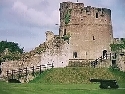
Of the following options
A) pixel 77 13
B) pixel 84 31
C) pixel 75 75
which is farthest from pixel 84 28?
pixel 75 75

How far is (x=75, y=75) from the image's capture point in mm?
38625

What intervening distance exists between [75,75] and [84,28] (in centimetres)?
1276

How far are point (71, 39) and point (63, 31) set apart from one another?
1723 mm

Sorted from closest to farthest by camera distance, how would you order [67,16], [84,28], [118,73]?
[118,73]
[67,16]
[84,28]

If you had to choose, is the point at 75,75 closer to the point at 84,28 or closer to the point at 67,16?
the point at 84,28

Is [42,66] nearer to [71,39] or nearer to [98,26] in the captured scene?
[71,39]

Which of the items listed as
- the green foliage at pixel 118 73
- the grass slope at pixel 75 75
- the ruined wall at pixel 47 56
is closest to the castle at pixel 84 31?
the ruined wall at pixel 47 56

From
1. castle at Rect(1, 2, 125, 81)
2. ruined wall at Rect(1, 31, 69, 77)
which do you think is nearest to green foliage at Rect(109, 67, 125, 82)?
castle at Rect(1, 2, 125, 81)

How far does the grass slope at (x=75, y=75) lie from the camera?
37.6 metres

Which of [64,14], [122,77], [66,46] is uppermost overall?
[64,14]

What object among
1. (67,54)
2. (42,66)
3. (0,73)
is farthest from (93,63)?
(0,73)

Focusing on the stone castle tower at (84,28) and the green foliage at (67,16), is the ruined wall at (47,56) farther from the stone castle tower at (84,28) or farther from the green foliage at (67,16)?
the green foliage at (67,16)

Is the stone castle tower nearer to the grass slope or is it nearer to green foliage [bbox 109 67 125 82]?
green foliage [bbox 109 67 125 82]

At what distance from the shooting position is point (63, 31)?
50781 mm
